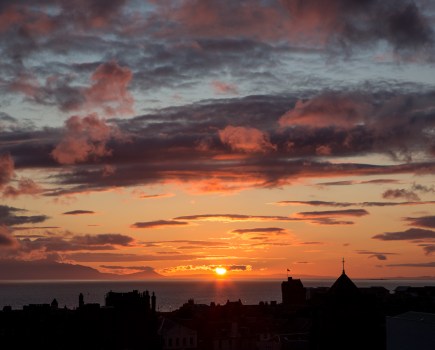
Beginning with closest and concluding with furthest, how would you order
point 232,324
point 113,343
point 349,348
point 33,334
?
point 33,334, point 113,343, point 349,348, point 232,324

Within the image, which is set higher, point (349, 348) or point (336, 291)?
point (336, 291)

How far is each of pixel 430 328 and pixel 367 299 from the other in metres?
12.9

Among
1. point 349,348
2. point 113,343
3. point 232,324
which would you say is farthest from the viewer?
point 232,324

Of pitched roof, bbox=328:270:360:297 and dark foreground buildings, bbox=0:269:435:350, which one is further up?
pitched roof, bbox=328:270:360:297

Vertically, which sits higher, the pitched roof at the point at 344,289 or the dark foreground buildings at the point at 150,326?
the pitched roof at the point at 344,289

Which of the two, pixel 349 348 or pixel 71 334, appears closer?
pixel 71 334

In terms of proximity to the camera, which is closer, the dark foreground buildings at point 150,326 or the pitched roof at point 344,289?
the dark foreground buildings at point 150,326

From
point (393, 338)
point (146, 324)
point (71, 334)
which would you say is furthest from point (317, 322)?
point (71, 334)

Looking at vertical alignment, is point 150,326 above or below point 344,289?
below

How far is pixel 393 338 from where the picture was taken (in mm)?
82562

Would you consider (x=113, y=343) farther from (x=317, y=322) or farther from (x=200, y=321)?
(x=200, y=321)

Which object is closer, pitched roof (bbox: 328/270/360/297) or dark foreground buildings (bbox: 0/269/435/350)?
dark foreground buildings (bbox: 0/269/435/350)

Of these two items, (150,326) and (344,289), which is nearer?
(150,326)

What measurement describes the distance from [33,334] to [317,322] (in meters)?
31.2
